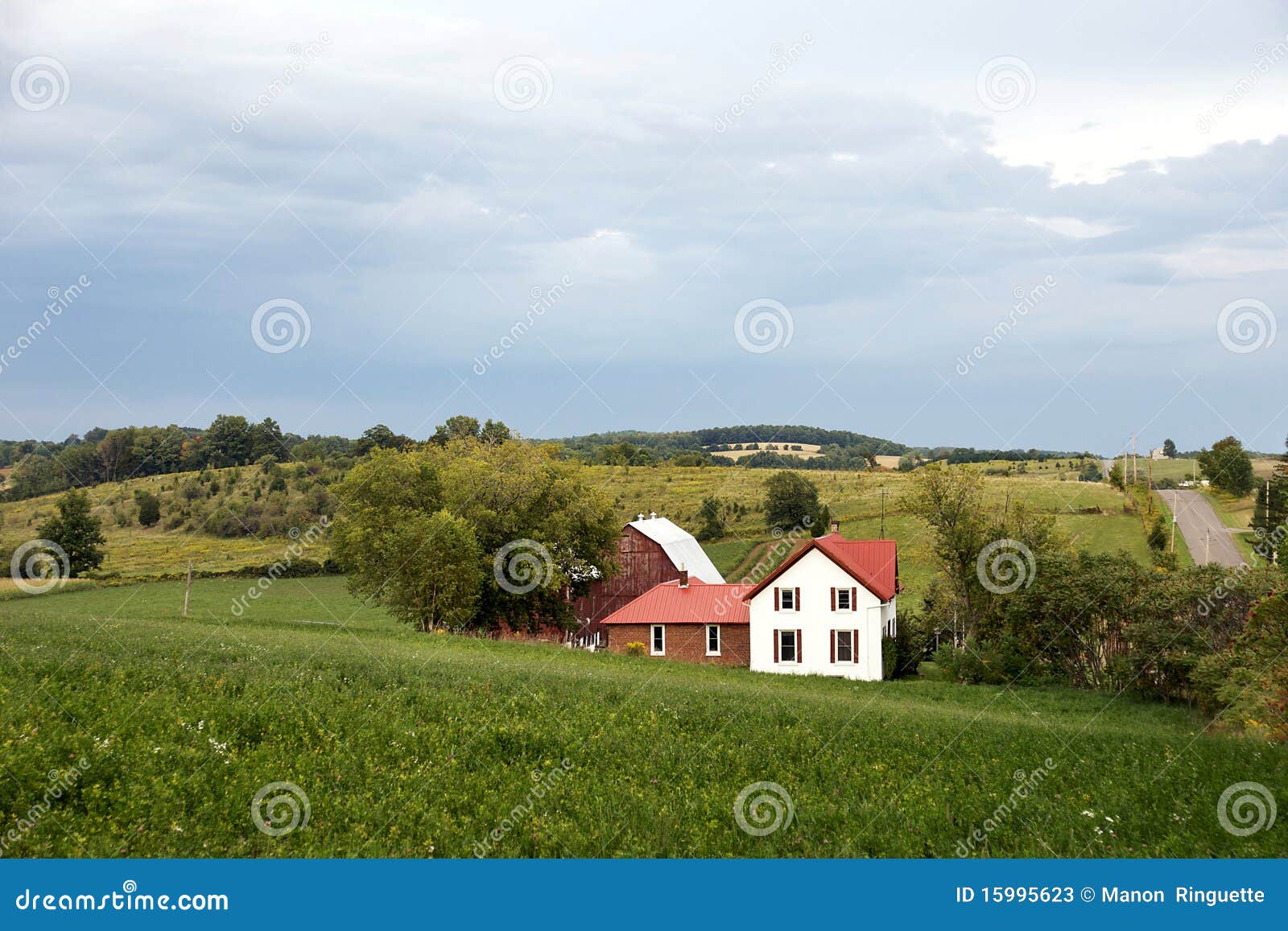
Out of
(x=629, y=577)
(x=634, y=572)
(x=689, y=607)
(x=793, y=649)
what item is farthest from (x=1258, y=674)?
(x=629, y=577)

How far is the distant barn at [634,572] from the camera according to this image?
57.6 metres

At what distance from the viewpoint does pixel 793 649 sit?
4459 centimetres

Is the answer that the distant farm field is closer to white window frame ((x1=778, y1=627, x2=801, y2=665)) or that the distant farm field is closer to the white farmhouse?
the white farmhouse

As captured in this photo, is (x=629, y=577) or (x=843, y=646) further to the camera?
(x=629, y=577)

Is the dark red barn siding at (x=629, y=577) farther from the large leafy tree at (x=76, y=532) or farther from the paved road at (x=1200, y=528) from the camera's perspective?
the paved road at (x=1200, y=528)

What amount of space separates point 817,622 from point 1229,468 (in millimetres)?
71938

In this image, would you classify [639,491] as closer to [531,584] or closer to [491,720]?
[531,584]

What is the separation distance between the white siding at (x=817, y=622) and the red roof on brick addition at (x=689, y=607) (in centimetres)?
159

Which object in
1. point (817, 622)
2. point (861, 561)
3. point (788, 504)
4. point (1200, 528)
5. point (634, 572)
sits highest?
point (788, 504)

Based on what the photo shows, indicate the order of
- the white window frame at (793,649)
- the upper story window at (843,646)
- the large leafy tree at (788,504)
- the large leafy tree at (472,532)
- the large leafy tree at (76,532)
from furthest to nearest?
the large leafy tree at (788,504) < the large leafy tree at (76,532) < the white window frame at (793,649) < the upper story window at (843,646) < the large leafy tree at (472,532)

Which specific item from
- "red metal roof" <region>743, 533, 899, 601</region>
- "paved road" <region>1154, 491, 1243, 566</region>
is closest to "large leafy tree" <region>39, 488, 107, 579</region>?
"red metal roof" <region>743, 533, 899, 601</region>

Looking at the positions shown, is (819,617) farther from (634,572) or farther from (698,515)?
(698,515)

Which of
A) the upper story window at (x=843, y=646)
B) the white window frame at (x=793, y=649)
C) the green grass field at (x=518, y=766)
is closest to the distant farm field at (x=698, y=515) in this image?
the upper story window at (x=843, y=646)

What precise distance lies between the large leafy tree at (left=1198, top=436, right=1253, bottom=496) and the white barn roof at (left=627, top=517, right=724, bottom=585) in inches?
2460
